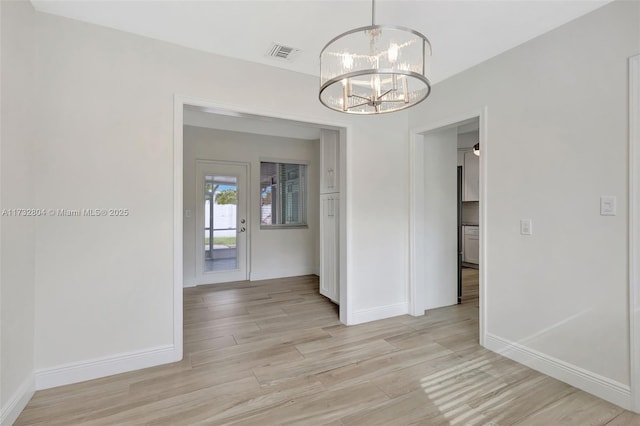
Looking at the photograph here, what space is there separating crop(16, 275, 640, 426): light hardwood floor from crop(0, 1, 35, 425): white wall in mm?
282

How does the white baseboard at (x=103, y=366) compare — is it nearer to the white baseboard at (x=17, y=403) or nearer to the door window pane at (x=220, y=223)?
the white baseboard at (x=17, y=403)

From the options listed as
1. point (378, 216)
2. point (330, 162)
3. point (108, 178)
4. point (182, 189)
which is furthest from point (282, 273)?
point (108, 178)

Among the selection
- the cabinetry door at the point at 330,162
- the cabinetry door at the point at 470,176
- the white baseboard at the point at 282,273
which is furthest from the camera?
the cabinetry door at the point at 470,176

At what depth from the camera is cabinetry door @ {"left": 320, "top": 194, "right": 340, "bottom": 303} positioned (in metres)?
3.97

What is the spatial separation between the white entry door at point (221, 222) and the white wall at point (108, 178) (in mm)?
2688

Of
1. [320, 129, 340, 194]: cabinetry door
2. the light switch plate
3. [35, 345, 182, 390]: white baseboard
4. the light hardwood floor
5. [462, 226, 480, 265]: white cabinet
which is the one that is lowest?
the light hardwood floor

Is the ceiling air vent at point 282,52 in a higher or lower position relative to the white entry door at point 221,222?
higher

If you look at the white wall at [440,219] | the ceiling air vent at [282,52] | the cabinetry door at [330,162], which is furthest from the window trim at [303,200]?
the ceiling air vent at [282,52]

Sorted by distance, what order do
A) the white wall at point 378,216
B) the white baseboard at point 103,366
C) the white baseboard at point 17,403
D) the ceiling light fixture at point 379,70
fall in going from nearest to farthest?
the ceiling light fixture at point 379,70
the white baseboard at point 17,403
the white baseboard at point 103,366
the white wall at point 378,216

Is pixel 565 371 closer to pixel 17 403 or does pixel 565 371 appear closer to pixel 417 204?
pixel 417 204

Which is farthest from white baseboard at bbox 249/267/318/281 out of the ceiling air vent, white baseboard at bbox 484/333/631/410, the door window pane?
the ceiling air vent

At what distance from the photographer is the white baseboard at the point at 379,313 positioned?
131 inches

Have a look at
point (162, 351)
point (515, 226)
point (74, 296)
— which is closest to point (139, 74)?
point (74, 296)

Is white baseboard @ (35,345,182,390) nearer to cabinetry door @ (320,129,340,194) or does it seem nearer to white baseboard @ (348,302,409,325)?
white baseboard @ (348,302,409,325)
